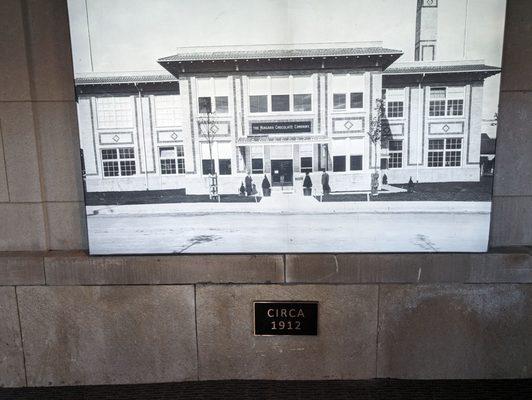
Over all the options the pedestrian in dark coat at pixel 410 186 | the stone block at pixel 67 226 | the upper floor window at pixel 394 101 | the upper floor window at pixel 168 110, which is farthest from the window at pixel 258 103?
the stone block at pixel 67 226

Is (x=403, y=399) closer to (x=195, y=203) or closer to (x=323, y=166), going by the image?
(x=323, y=166)

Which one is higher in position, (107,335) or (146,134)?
(146,134)

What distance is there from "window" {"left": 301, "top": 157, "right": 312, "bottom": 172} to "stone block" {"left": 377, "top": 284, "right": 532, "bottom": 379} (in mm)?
1830

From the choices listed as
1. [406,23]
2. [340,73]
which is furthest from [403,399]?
[406,23]

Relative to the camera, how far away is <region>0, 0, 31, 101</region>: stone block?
14.6 feet

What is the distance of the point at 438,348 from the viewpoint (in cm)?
485

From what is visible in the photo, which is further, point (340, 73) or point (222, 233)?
point (222, 233)

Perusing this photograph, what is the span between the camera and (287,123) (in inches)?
179

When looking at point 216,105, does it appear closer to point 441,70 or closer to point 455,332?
point 441,70

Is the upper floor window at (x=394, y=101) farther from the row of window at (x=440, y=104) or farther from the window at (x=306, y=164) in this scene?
the window at (x=306, y=164)

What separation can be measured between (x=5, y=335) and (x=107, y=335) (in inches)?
53.3

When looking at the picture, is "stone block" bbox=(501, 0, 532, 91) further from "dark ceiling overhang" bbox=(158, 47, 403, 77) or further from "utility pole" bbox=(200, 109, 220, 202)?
"utility pole" bbox=(200, 109, 220, 202)

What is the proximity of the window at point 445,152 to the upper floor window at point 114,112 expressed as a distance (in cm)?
383

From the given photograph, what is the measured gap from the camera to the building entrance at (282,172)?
4.63 m
